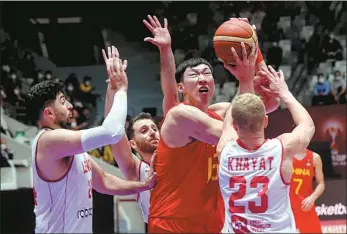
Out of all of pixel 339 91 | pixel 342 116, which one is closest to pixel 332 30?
pixel 339 91

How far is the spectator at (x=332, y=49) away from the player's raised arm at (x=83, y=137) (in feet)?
40.9

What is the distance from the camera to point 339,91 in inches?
545

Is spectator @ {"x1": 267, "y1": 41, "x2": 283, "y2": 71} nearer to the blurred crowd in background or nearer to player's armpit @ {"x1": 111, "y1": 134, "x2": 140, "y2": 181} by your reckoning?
the blurred crowd in background

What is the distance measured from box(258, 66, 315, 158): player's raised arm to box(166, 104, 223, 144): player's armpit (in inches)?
16.8

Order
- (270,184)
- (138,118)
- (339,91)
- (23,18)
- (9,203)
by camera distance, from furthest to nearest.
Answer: (23,18) < (339,91) < (9,203) < (138,118) < (270,184)

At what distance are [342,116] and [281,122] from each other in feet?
4.22

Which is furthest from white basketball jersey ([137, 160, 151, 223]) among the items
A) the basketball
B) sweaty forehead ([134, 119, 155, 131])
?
the basketball

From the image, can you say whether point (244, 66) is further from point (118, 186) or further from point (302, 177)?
point (302, 177)

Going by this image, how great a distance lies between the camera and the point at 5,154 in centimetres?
1258

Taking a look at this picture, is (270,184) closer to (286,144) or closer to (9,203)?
(286,144)

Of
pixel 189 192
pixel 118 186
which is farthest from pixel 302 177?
pixel 189 192

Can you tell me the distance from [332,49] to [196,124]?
1239 centimetres

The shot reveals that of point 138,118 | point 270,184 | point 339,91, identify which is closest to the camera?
point 270,184

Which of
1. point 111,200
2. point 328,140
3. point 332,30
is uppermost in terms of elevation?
point 332,30
